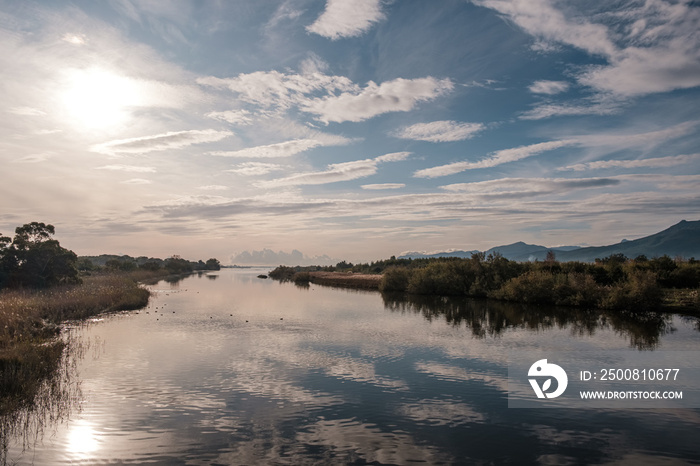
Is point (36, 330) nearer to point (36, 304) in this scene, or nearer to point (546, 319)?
point (36, 304)

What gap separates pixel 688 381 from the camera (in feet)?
64.7

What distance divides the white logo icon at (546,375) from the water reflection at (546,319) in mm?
9415

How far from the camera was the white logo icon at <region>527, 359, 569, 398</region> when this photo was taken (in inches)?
724

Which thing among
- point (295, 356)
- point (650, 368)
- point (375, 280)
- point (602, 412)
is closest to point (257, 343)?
point (295, 356)

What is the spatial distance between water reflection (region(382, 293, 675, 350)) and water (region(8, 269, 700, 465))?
0.67 metres

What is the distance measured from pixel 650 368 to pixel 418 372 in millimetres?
12609

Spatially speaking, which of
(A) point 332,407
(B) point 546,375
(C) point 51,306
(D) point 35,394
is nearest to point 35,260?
(C) point 51,306

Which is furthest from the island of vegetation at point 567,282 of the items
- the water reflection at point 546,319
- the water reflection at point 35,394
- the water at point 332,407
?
the water reflection at point 35,394

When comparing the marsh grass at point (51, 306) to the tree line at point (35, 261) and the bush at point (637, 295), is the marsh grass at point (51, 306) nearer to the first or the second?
the tree line at point (35, 261)

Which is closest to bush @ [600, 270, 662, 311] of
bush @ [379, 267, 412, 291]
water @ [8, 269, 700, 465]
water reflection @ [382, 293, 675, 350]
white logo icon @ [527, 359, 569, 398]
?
water reflection @ [382, 293, 675, 350]

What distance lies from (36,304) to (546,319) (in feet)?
153

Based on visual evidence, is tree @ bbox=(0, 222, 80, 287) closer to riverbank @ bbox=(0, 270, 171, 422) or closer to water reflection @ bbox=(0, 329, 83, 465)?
riverbank @ bbox=(0, 270, 171, 422)

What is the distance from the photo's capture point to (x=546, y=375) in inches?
826

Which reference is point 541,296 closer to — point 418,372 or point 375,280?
point 418,372
